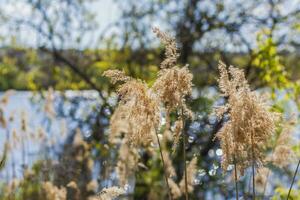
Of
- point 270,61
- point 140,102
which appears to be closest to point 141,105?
point 140,102

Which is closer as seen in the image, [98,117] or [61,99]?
[98,117]

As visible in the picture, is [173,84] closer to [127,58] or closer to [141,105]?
[141,105]

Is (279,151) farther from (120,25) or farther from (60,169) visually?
(120,25)

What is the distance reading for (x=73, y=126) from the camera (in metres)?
5.74

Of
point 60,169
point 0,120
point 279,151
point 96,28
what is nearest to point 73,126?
point 96,28

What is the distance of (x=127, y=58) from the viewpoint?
5574 millimetres

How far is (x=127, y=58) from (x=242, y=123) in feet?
12.5

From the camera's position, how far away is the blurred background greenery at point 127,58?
456 cm

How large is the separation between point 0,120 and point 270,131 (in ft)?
7.38

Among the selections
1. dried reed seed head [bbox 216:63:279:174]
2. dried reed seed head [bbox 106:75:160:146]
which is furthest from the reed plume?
dried reed seed head [bbox 216:63:279:174]

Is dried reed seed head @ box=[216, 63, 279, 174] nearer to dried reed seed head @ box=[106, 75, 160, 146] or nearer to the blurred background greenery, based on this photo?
dried reed seed head @ box=[106, 75, 160, 146]

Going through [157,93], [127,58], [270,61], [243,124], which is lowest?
[243,124]

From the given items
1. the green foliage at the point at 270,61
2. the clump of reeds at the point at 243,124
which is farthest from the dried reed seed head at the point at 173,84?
the green foliage at the point at 270,61

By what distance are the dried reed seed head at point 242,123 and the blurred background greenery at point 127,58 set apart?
2.31 meters
